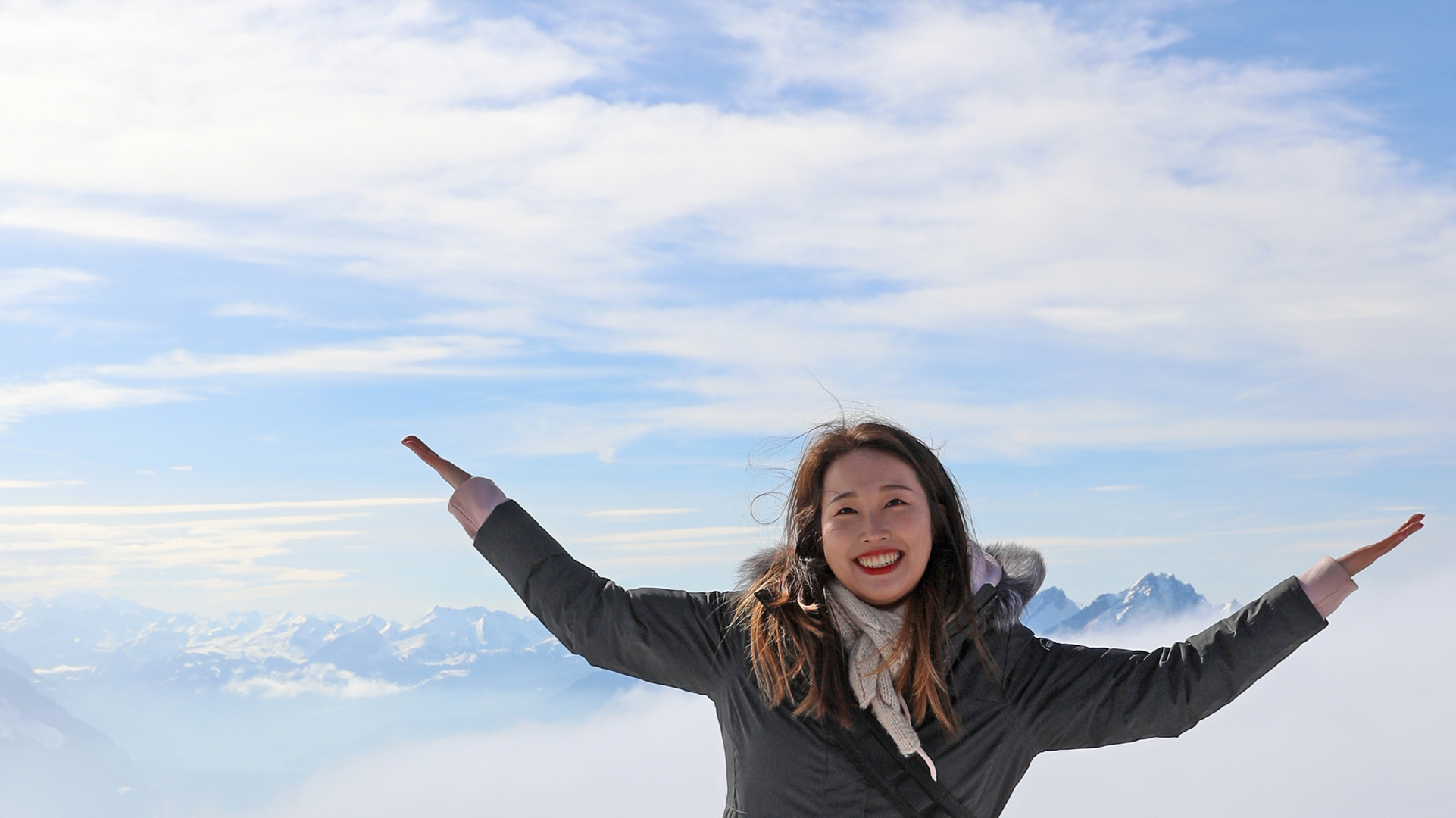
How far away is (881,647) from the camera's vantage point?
11.2ft

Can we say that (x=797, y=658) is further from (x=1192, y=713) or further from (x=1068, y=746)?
(x=1192, y=713)

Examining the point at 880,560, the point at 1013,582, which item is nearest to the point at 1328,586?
the point at 1013,582

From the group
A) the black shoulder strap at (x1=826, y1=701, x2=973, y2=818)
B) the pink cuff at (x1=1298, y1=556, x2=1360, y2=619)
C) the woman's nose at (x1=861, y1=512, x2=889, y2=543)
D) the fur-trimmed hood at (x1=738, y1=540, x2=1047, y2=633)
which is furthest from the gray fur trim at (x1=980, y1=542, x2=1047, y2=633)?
the pink cuff at (x1=1298, y1=556, x2=1360, y2=619)

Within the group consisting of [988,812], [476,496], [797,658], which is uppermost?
[476,496]

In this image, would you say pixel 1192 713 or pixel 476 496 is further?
pixel 476 496

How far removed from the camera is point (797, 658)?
3.41 metres

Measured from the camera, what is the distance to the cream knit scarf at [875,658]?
10.9 ft

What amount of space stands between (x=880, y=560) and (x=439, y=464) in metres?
1.35

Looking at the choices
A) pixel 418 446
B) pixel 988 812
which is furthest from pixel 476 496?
pixel 988 812

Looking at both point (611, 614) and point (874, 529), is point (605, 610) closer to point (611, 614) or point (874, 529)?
point (611, 614)

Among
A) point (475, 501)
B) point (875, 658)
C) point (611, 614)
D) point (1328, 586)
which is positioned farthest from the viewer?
point (475, 501)

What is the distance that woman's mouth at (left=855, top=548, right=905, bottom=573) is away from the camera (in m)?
3.47

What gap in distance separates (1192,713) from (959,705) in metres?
0.63

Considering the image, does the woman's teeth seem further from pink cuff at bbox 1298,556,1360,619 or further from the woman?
pink cuff at bbox 1298,556,1360,619
